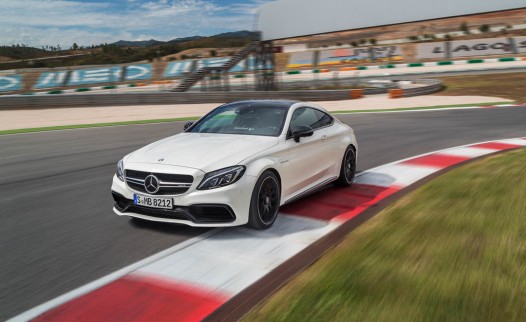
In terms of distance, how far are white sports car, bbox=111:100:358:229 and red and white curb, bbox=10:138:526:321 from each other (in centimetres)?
26

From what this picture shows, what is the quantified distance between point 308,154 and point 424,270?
8.53ft

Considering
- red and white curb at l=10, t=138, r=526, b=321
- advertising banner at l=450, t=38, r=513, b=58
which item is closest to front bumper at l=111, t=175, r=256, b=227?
red and white curb at l=10, t=138, r=526, b=321

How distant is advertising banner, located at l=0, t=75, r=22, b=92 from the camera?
47.4 meters

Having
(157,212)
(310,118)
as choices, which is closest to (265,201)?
(157,212)

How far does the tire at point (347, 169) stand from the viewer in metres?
→ 7.43

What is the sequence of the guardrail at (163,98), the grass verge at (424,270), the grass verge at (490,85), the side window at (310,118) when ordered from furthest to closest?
the guardrail at (163,98) → the grass verge at (490,85) → the side window at (310,118) → the grass verge at (424,270)

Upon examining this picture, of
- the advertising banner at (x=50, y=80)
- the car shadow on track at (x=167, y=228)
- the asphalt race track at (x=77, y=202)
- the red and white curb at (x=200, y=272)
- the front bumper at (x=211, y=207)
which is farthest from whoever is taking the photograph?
the advertising banner at (x=50, y=80)

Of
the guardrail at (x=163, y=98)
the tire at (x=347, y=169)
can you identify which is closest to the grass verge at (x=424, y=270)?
the tire at (x=347, y=169)

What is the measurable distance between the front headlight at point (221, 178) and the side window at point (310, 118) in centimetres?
147

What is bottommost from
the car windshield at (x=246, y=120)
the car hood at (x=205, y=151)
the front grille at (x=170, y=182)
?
the front grille at (x=170, y=182)

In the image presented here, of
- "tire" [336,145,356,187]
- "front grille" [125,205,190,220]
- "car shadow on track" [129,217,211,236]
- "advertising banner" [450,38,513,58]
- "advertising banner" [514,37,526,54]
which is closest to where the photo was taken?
"front grille" [125,205,190,220]

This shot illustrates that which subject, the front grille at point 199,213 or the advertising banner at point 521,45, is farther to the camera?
the advertising banner at point 521,45

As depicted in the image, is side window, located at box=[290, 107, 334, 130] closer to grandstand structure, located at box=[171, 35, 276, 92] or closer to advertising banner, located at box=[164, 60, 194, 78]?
grandstand structure, located at box=[171, 35, 276, 92]

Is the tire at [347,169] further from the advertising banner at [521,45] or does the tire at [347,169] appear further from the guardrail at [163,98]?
the advertising banner at [521,45]
